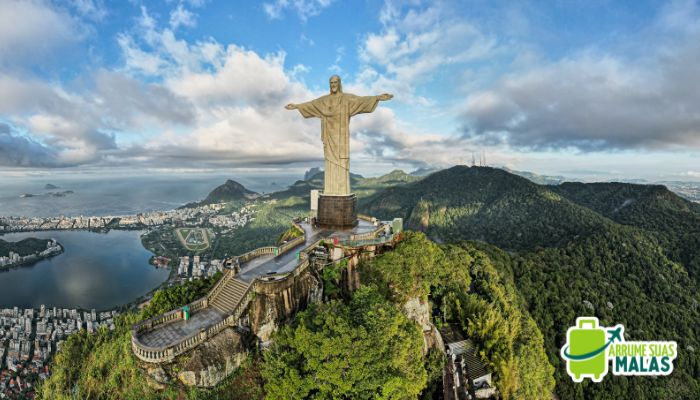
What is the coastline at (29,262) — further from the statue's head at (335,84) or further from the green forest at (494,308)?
the statue's head at (335,84)

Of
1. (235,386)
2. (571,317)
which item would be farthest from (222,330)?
(571,317)

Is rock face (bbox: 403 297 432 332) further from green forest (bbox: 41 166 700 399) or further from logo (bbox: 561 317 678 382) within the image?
logo (bbox: 561 317 678 382)

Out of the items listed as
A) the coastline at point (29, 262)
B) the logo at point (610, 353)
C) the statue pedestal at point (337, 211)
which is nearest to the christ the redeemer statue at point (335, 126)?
the statue pedestal at point (337, 211)

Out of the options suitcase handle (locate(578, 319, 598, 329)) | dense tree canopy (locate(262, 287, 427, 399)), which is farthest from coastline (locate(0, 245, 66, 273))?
suitcase handle (locate(578, 319, 598, 329))

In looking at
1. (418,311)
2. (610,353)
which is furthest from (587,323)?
(418,311)

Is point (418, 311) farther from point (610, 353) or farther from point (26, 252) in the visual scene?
point (26, 252)

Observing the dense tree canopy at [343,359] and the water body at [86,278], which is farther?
the water body at [86,278]
